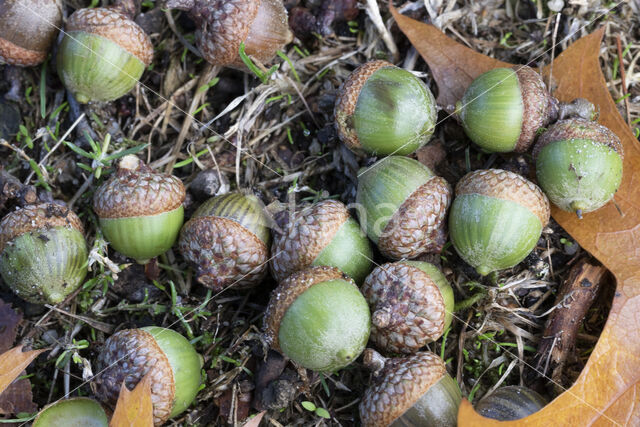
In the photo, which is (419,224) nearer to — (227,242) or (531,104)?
(531,104)

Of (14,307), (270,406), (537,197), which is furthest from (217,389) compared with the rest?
(537,197)

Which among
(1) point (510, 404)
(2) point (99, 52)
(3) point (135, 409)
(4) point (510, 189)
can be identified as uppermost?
(2) point (99, 52)

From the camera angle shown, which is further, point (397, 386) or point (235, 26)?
point (235, 26)

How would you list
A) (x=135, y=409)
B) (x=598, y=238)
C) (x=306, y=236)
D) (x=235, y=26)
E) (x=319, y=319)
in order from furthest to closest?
1. (x=235, y=26)
2. (x=598, y=238)
3. (x=306, y=236)
4. (x=319, y=319)
5. (x=135, y=409)

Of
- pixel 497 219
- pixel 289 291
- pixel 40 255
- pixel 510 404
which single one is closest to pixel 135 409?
pixel 289 291

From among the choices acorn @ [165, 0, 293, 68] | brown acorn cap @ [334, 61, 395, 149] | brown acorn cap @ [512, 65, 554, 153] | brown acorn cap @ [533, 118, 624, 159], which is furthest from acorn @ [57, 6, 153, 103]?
brown acorn cap @ [533, 118, 624, 159]

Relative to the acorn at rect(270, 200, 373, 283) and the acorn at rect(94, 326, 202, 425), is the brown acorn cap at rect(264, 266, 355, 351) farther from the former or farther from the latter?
the acorn at rect(94, 326, 202, 425)
